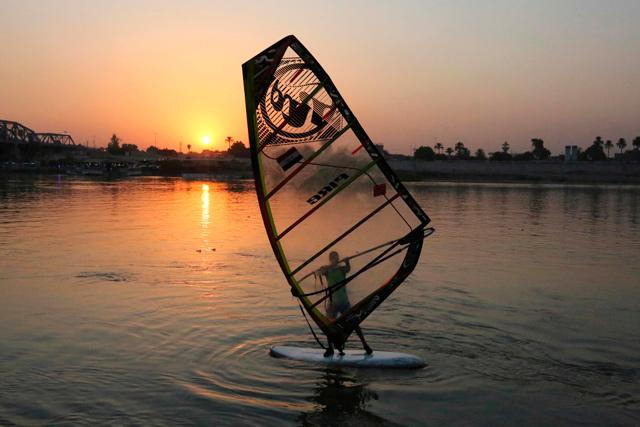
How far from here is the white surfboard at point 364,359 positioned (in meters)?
8.91

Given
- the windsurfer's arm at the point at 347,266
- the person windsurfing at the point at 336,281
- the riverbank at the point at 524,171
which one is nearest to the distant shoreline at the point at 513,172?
the riverbank at the point at 524,171

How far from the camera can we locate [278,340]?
10289 millimetres

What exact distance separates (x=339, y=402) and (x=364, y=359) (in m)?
1.22

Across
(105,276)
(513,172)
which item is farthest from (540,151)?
(105,276)

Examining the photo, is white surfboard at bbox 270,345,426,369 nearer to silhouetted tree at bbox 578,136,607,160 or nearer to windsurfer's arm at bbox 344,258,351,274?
windsurfer's arm at bbox 344,258,351,274

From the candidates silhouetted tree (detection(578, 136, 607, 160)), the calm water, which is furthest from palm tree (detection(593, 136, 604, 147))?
the calm water

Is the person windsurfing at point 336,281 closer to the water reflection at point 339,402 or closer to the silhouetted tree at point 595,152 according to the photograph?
the water reflection at point 339,402

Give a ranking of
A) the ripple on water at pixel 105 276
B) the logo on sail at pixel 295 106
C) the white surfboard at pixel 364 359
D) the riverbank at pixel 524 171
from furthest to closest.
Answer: the riverbank at pixel 524 171, the ripple on water at pixel 105 276, the white surfboard at pixel 364 359, the logo on sail at pixel 295 106

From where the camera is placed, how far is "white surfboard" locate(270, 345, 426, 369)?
8.91 m

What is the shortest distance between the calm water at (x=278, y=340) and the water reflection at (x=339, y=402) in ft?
0.08

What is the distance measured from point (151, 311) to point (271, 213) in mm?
4685

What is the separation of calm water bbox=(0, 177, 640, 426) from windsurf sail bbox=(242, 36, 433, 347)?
114 centimetres

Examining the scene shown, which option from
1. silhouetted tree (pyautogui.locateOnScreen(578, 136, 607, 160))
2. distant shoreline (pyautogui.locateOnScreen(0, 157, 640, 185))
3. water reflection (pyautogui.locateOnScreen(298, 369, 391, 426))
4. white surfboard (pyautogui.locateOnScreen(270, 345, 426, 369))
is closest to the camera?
water reflection (pyautogui.locateOnScreen(298, 369, 391, 426))

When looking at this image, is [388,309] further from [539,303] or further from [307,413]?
[307,413]
